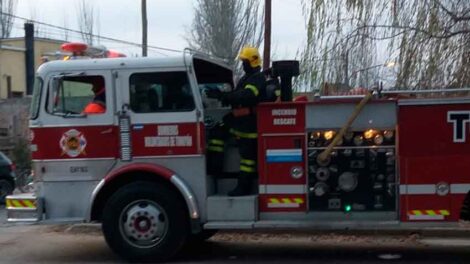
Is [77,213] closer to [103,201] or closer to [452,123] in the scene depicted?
[103,201]

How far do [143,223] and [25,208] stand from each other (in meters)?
1.42

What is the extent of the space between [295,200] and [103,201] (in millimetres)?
2277

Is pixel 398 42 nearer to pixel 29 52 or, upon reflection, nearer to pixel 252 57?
pixel 252 57

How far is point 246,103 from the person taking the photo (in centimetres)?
934

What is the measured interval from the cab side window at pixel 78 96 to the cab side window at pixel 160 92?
38 centimetres

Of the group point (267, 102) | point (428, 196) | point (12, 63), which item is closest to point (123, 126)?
point (267, 102)

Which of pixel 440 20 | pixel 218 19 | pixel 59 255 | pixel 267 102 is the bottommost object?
pixel 59 255

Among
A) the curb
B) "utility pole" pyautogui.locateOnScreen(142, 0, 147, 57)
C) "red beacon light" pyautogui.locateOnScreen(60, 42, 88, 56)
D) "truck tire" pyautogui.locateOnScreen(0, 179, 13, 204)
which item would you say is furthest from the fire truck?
"utility pole" pyautogui.locateOnScreen(142, 0, 147, 57)

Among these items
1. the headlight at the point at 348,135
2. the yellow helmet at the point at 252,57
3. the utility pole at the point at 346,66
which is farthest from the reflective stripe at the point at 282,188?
the utility pole at the point at 346,66

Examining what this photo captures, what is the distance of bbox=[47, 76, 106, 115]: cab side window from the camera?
9.52m

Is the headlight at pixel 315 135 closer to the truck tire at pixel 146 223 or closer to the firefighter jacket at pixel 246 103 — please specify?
the firefighter jacket at pixel 246 103

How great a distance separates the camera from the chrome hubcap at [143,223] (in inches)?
368

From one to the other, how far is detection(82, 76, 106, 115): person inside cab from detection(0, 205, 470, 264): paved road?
182 centimetres

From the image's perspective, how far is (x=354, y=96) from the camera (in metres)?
9.20
